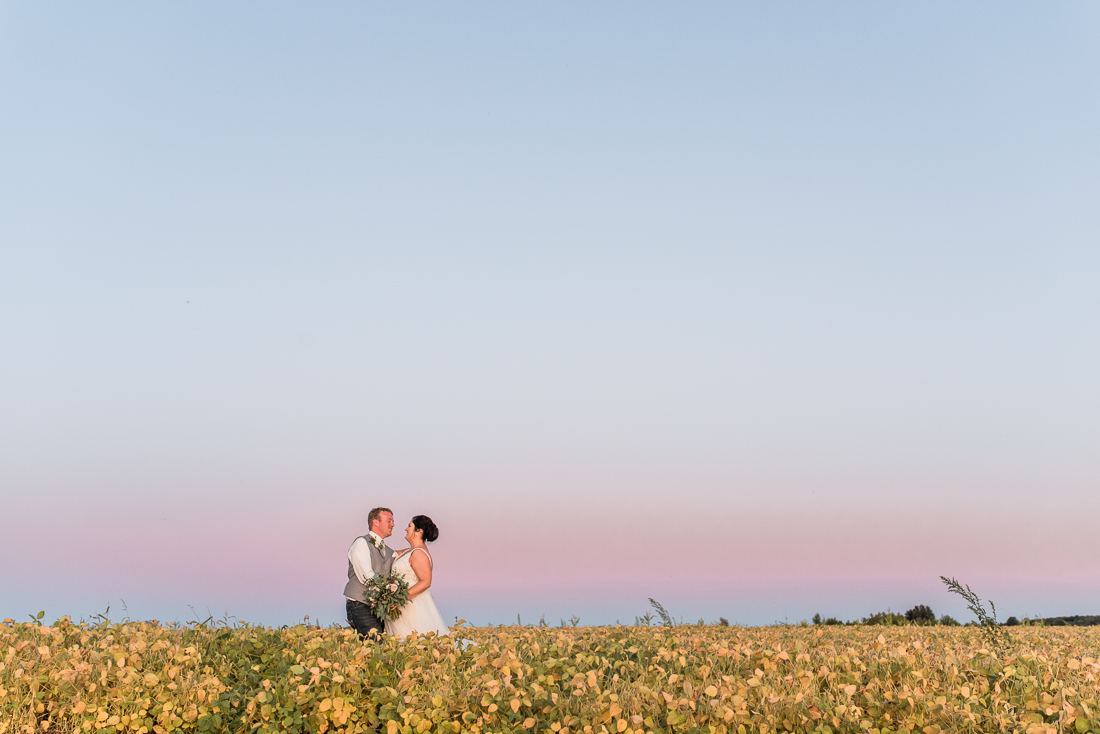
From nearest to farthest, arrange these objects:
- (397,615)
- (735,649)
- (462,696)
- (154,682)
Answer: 1. (462,696)
2. (154,682)
3. (735,649)
4. (397,615)

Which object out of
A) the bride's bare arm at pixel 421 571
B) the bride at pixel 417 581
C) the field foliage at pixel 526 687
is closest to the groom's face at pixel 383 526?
the bride at pixel 417 581

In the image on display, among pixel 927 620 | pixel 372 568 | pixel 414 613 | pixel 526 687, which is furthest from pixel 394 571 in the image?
pixel 927 620

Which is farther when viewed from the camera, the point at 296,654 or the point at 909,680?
the point at 296,654

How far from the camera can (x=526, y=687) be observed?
727 cm

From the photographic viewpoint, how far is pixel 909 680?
7.29 metres

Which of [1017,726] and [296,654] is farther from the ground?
[296,654]

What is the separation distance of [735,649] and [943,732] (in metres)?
2.08

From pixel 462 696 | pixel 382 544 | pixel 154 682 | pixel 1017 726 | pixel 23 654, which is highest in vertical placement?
pixel 382 544

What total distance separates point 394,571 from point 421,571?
1.09ft

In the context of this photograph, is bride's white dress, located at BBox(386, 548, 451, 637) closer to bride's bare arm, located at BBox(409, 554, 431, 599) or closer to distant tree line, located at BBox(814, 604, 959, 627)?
bride's bare arm, located at BBox(409, 554, 431, 599)

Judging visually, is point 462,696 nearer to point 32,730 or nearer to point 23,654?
point 32,730

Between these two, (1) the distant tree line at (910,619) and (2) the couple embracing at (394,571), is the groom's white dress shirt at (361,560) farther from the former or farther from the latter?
(1) the distant tree line at (910,619)

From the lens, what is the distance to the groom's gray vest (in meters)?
11.2

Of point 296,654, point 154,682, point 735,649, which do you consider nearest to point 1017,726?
point 735,649
